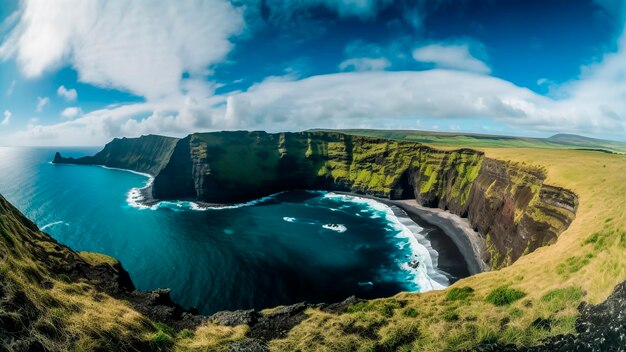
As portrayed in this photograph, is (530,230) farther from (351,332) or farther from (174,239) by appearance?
(174,239)

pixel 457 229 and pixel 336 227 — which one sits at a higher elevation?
pixel 336 227

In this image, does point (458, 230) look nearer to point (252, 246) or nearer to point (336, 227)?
point (336, 227)

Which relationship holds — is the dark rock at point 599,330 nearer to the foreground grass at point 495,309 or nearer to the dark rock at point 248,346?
the foreground grass at point 495,309

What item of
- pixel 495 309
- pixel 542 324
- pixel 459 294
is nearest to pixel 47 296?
pixel 542 324

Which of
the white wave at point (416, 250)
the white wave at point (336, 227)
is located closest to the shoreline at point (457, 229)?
the white wave at point (416, 250)

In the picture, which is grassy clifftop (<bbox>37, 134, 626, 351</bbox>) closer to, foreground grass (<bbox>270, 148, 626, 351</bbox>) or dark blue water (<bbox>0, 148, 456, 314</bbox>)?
foreground grass (<bbox>270, 148, 626, 351</bbox>)
